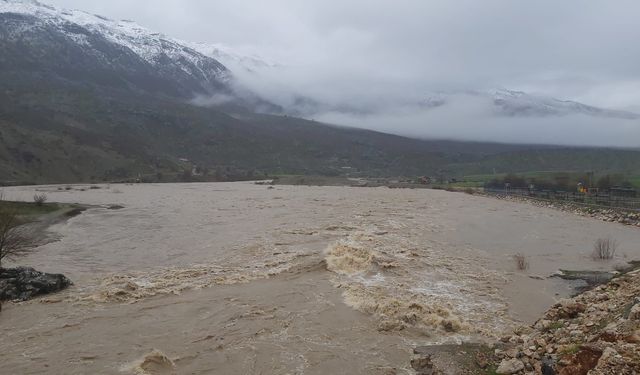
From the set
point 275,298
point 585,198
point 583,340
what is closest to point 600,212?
point 585,198

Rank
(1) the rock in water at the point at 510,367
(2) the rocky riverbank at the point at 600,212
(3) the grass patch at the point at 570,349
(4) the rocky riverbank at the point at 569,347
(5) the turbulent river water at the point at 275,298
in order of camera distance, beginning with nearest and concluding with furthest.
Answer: (4) the rocky riverbank at the point at 569,347 → (3) the grass patch at the point at 570,349 → (1) the rock in water at the point at 510,367 → (5) the turbulent river water at the point at 275,298 → (2) the rocky riverbank at the point at 600,212

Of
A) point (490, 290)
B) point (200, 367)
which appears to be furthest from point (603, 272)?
point (200, 367)

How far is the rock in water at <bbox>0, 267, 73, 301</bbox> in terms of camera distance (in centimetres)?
2042

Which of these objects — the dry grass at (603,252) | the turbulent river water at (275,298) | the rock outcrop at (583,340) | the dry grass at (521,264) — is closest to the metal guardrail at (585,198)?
the turbulent river water at (275,298)

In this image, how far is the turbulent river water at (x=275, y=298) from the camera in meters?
14.5

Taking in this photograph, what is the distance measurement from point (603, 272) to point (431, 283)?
33.1 feet

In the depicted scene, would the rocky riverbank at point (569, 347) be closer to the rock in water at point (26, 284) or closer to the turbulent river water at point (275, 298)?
the turbulent river water at point (275, 298)

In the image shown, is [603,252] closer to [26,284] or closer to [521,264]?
[521,264]

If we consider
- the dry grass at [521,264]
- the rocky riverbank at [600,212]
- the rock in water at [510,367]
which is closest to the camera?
the rock in water at [510,367]

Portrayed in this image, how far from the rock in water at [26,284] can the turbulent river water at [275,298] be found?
30.7 inches

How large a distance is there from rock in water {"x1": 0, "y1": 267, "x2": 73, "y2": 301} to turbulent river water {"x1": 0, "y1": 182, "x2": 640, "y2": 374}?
0.78 metres

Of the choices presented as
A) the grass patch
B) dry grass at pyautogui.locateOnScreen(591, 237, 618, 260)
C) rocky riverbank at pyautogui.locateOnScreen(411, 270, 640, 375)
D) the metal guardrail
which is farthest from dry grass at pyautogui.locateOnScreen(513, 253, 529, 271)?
the metal guardrail

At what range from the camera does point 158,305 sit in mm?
19797

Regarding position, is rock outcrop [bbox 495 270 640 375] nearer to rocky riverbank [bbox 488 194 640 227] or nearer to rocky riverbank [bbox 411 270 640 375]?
rocky riverbank [bbox 411 270 640 375]
